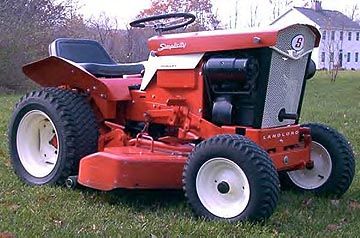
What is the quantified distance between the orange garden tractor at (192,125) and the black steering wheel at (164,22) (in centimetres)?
1

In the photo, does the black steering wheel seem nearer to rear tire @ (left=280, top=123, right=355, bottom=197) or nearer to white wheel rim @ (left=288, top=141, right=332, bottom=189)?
rear tire @ (left=280, top=123, right=355, bottom=197)

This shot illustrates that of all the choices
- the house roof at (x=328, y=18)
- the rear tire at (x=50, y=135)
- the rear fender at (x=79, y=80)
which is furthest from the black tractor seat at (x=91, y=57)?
the house roof at (x=328, y=18)

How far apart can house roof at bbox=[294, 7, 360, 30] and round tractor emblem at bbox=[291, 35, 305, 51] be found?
59751 mm

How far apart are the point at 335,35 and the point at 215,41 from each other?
6771cm

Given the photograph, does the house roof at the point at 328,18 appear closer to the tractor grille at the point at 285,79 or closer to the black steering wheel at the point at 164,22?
the black steering wheel at the point at 164,22

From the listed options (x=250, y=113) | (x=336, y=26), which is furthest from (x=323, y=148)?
(x=336, y=26)

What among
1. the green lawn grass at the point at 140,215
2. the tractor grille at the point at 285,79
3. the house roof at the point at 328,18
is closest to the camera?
the green lawn grass at the point at 140,215

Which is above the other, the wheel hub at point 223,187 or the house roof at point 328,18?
the wheel hub at point 223,187

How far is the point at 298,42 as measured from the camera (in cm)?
569

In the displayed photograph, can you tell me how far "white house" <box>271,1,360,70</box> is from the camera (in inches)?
2457

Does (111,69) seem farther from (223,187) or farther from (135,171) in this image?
(223,187)

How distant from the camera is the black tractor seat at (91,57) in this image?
652 cm

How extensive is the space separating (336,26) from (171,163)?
225 ft

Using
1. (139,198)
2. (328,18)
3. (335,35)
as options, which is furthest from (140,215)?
(335,35)
